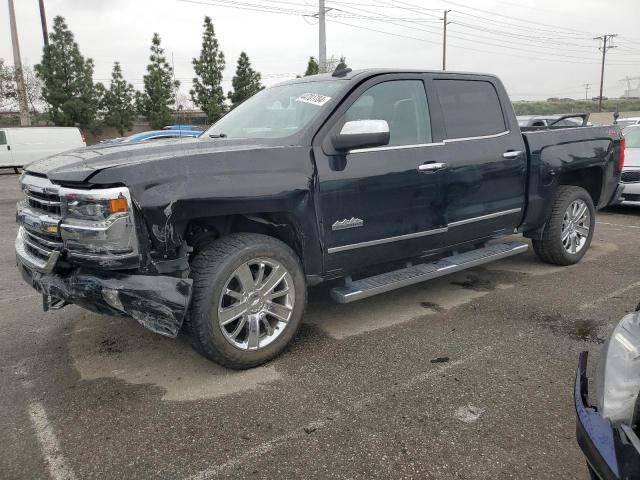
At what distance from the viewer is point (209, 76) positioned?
36812 millimetres

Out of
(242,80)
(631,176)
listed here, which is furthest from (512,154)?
(242,80)

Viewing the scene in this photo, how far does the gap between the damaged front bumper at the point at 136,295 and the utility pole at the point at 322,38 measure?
20.3 meters

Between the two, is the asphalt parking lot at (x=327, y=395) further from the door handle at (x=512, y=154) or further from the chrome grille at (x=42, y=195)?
the door handle at (x=512, y=154)

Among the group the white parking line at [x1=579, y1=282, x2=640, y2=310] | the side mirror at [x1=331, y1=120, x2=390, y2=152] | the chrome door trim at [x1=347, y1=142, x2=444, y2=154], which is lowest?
the white parking line at [x1=579, y1=282, x2=640, y2=310]

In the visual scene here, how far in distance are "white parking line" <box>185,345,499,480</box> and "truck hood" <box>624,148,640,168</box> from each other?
6830 mm

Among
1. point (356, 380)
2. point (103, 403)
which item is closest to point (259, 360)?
point (356, 380)

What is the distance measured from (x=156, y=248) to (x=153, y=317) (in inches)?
14.9

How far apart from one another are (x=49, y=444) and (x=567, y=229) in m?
5.01

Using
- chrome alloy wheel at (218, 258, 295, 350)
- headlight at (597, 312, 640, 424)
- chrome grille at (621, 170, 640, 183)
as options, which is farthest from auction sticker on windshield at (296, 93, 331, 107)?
chrome grille at (621, 170, 640, 183)

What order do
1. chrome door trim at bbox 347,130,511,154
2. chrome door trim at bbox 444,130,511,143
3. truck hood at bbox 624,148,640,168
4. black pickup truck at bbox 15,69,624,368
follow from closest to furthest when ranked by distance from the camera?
black pickup truck at bbox 15,69,624,368 → chrome door trim at bbox 347,130,511,154 → chrome door trim at bbox 444,130,511,143 → truck hood at bbox 624,148,640,168

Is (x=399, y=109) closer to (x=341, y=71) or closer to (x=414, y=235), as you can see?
(x=341, y=71)

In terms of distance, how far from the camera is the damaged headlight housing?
8.82 ft

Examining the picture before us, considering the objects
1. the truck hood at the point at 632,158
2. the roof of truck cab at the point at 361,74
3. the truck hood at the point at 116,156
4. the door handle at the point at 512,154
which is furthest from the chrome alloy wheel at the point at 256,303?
the truck hood at the point at 632,158

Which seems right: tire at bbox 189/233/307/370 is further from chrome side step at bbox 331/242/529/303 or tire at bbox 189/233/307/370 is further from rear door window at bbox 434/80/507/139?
rear door window at bbox 434/80/507/139
